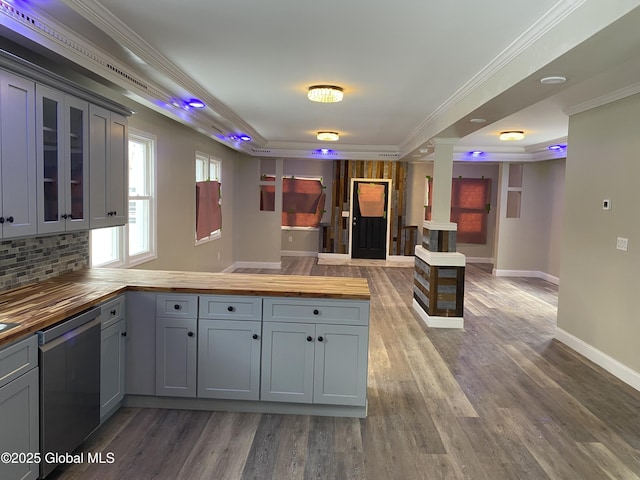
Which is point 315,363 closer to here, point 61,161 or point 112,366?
point 112,366

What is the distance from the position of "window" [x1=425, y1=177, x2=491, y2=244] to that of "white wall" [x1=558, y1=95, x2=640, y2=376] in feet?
18.7

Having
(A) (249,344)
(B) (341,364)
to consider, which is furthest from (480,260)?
(A) (249,344)

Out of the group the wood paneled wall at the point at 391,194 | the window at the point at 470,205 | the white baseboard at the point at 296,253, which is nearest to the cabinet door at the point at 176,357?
the wood paneled wall at the point at 391,194

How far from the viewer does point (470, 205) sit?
10.5 metres

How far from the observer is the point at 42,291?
267cm

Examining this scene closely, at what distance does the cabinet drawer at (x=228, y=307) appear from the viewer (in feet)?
9.68

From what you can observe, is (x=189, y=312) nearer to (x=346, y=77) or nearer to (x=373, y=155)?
(x=346, y=77)

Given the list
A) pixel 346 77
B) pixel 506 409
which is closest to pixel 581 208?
pixel 506 409

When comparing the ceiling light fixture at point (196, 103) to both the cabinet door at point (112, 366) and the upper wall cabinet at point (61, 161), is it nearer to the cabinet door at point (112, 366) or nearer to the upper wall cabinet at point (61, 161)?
the upper wall cabinet at point (61, 161)

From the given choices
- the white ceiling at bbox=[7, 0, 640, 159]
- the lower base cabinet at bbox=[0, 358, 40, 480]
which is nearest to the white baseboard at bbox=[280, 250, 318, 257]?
the white ceiling at bbox=[7, 0, 640, 159]

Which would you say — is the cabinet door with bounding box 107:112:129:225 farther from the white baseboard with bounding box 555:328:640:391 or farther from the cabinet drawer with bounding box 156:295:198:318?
the white baseboard with bounding box 555:328:640:391

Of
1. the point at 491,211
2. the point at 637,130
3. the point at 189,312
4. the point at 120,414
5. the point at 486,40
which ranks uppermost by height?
the point at 486,40

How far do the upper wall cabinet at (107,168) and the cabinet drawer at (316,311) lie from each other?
1310 millimetres

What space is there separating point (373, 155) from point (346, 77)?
4.98 m
